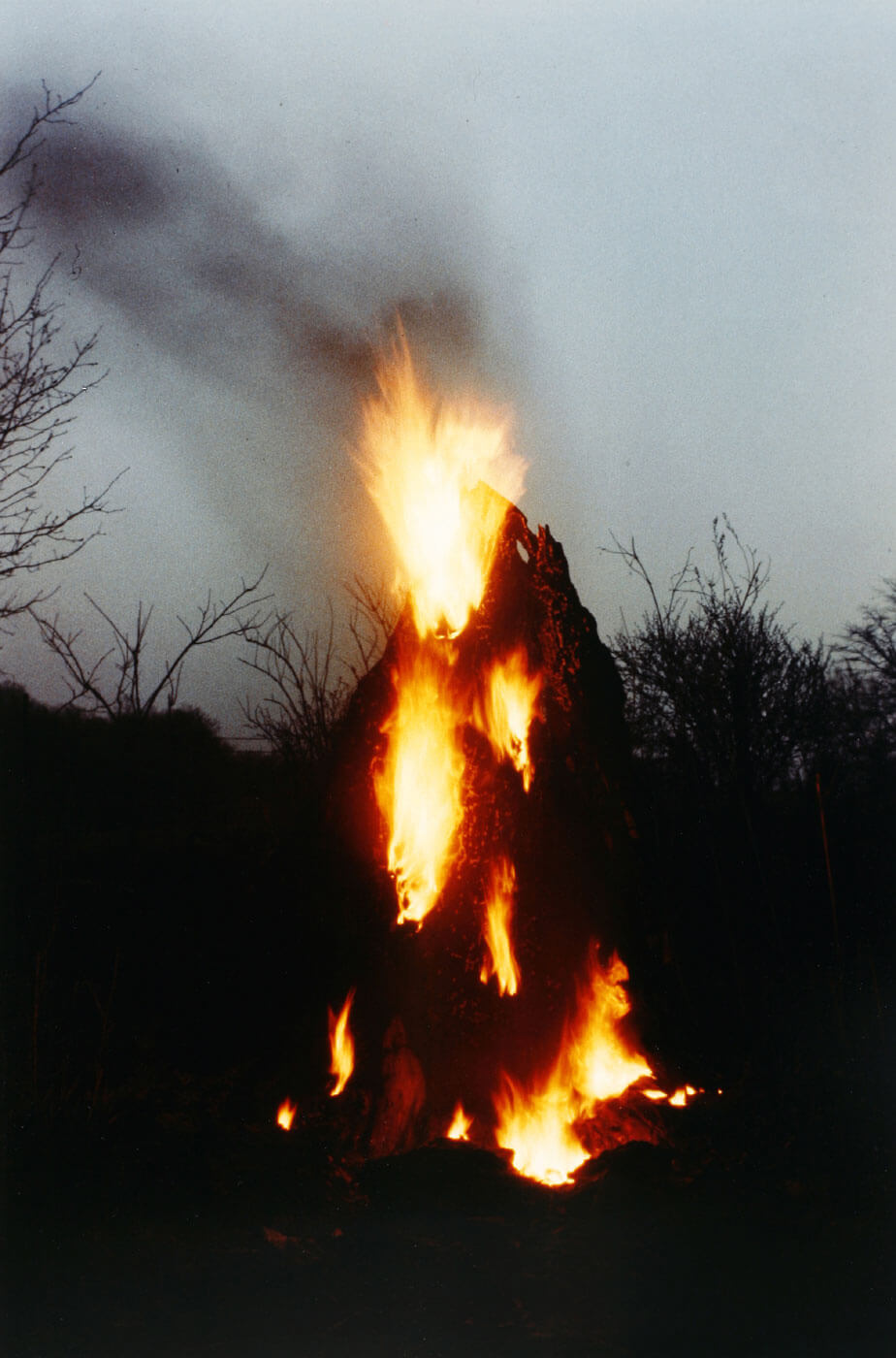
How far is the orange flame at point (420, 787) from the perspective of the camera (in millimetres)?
4809

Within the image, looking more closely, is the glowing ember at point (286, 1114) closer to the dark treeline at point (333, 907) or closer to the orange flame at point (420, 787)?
the dark treeline at point (333, 907)

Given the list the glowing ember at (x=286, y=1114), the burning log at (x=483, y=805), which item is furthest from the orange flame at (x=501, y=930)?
the glowing ember at (x=286, y=1114)

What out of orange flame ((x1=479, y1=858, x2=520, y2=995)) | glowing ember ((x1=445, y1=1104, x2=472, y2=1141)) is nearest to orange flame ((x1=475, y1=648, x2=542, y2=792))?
orange flame ((x1=479, y1=858, x2=520, y2=995))

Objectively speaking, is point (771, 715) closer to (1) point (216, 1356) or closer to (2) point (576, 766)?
(2) point (576, 766)

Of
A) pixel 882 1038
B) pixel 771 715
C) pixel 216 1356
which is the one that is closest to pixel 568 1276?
pixel 216 1356

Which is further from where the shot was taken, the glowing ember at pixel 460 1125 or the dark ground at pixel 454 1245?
the glowing ember at pixel 460 1125

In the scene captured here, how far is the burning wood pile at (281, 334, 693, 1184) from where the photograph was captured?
177 inches

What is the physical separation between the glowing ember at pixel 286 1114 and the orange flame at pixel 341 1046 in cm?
22

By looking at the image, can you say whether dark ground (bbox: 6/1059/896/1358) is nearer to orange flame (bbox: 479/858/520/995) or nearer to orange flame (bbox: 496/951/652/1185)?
orange flame (bbox: 496/951/652/1185)

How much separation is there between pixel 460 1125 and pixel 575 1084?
0.60 metres

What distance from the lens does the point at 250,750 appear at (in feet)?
48.3

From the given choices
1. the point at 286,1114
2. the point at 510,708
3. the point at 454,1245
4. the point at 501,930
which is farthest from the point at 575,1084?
the point at 510,708

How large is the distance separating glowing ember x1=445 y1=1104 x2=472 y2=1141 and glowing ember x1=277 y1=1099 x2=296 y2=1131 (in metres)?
0.81

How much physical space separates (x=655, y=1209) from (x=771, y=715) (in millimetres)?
8686
